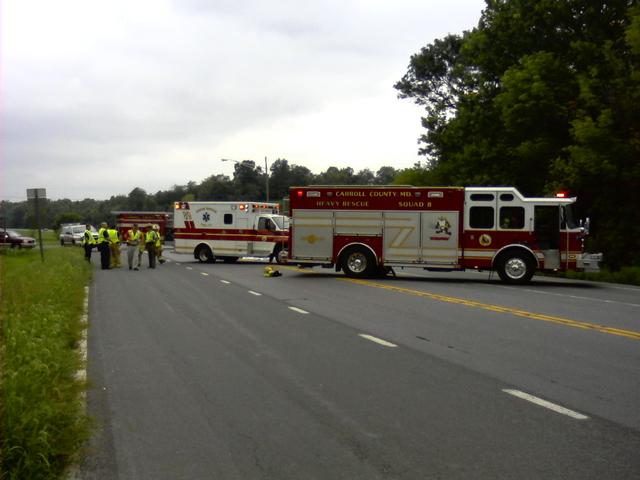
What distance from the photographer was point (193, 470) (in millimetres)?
5215

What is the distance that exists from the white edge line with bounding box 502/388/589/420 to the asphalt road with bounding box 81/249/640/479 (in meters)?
0.03

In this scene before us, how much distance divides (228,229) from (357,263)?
11048 mm

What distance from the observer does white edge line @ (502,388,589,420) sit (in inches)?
261

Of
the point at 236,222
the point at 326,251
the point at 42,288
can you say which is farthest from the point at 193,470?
the point at 236,222

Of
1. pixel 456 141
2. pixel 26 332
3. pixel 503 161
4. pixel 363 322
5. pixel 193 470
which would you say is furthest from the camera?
pixel 456 141

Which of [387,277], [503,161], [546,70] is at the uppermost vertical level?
[546,70]

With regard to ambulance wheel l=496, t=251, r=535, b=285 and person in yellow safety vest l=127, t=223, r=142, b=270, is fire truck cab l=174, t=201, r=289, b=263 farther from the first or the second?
ambulance wheel l=496, t=251, r=535, b=285

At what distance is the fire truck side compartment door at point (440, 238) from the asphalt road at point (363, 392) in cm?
744

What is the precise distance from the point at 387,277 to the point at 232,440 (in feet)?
62.3

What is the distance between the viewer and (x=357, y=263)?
23.8m

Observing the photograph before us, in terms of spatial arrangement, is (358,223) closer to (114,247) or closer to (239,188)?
(114,247)

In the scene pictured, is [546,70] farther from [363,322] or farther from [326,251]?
[363,322]

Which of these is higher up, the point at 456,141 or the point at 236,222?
the point at 456,141

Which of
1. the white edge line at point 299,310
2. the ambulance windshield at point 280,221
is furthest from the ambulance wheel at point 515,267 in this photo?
the ambulance windshield at point 280,221
